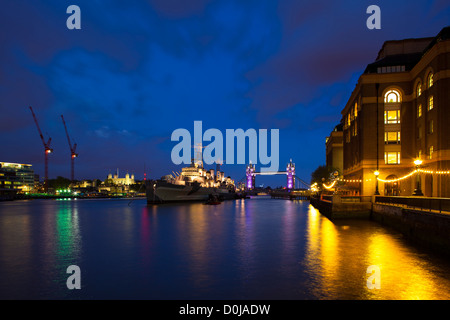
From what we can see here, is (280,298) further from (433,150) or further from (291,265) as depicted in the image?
(433,150)

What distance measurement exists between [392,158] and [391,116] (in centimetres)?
698

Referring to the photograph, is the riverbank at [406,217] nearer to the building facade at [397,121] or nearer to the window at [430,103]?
the building facade at [397,121]

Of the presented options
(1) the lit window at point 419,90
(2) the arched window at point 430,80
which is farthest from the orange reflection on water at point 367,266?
(1) the lit window at point 419,90

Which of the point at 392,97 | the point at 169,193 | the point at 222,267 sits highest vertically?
the point at 392,97

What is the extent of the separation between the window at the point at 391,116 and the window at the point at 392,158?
526 cm

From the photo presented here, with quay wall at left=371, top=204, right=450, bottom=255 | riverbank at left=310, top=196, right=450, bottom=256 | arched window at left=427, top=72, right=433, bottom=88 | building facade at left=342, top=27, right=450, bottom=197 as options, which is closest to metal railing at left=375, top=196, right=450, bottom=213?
riverbank at left=310, top=196, right=450, bottom=256

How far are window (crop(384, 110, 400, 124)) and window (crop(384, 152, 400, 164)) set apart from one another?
5.26 m

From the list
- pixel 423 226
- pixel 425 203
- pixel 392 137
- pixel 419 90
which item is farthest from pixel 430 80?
pixel 423 226

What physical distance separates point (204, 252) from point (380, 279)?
1139 cm

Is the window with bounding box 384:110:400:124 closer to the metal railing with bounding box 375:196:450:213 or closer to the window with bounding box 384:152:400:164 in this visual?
the window with bounding box 384:152:400:164

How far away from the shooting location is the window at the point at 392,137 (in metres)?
53.9

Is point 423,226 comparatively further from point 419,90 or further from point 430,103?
point 419,90

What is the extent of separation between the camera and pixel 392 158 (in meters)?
53.8

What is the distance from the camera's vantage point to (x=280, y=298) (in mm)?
12586
